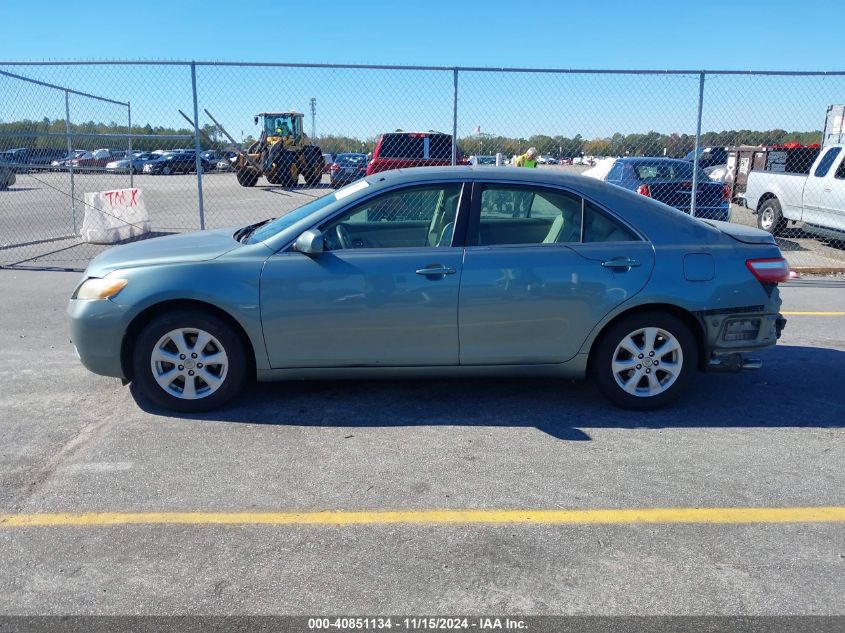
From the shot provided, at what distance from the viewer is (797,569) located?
3.12 metres

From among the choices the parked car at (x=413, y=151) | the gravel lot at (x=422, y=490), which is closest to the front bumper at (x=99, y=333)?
the gravel lot at (x=422, y=490)

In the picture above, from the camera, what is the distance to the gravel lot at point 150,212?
37.3 feet

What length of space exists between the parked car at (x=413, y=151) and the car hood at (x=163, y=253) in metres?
6.85

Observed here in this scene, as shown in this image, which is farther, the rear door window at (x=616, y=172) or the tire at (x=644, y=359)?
the rear door window at (x=616, y=172)

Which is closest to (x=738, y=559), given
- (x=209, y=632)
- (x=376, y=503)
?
(x=376, y=503)

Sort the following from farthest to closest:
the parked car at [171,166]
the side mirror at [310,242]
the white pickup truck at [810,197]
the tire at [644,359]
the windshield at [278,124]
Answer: the parked car at [171,166] → the windshield at [278,124] → the white pickup truck at [810,197] → the tire at [644,359] → the side mirror at [310,242]

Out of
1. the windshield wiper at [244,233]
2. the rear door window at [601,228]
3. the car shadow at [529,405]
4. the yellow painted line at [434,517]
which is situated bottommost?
the yellow painted line at [434,517]

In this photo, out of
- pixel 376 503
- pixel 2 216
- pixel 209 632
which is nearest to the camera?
pixel 209 632

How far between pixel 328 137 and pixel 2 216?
10.7m

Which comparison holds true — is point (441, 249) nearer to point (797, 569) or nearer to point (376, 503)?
point (376, 503)

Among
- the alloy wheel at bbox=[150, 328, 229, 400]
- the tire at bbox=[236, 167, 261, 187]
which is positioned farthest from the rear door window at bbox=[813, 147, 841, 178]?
the tire at bbox=[236, 167, 261, 187]

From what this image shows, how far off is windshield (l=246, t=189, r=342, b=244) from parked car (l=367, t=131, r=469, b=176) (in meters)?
6.48

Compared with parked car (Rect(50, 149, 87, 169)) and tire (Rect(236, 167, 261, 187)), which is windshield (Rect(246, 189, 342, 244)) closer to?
parked car (Rect(50, 149, 87, 169))

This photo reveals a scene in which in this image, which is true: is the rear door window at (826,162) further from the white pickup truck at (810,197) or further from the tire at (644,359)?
the tire at (644,359)
